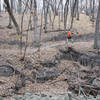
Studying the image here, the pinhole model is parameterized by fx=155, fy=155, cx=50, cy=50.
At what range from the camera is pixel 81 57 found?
43.1 ft

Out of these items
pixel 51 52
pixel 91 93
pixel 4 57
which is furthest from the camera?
pixel 51 52

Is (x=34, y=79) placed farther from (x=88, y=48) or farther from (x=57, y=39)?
(x=57, y=39)

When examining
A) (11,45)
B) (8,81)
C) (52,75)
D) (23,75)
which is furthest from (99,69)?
(11,45)

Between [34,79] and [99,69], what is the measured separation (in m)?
5.12

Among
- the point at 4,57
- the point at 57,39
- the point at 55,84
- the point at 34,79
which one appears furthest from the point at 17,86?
the point at 57,39

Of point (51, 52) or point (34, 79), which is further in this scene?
point (51, 52)

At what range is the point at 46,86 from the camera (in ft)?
32.7

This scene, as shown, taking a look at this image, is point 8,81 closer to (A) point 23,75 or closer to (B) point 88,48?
(A) point 23,75

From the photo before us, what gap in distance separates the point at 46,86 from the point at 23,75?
1810 millimetres

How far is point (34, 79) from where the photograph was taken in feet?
35.0

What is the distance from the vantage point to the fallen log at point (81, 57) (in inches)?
506

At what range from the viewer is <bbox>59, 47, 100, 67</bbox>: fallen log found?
12.9 m

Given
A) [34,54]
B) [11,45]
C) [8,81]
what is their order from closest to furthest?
[8,81]
[34,54]
[11,45]

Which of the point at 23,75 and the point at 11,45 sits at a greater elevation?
the point at 11,45
